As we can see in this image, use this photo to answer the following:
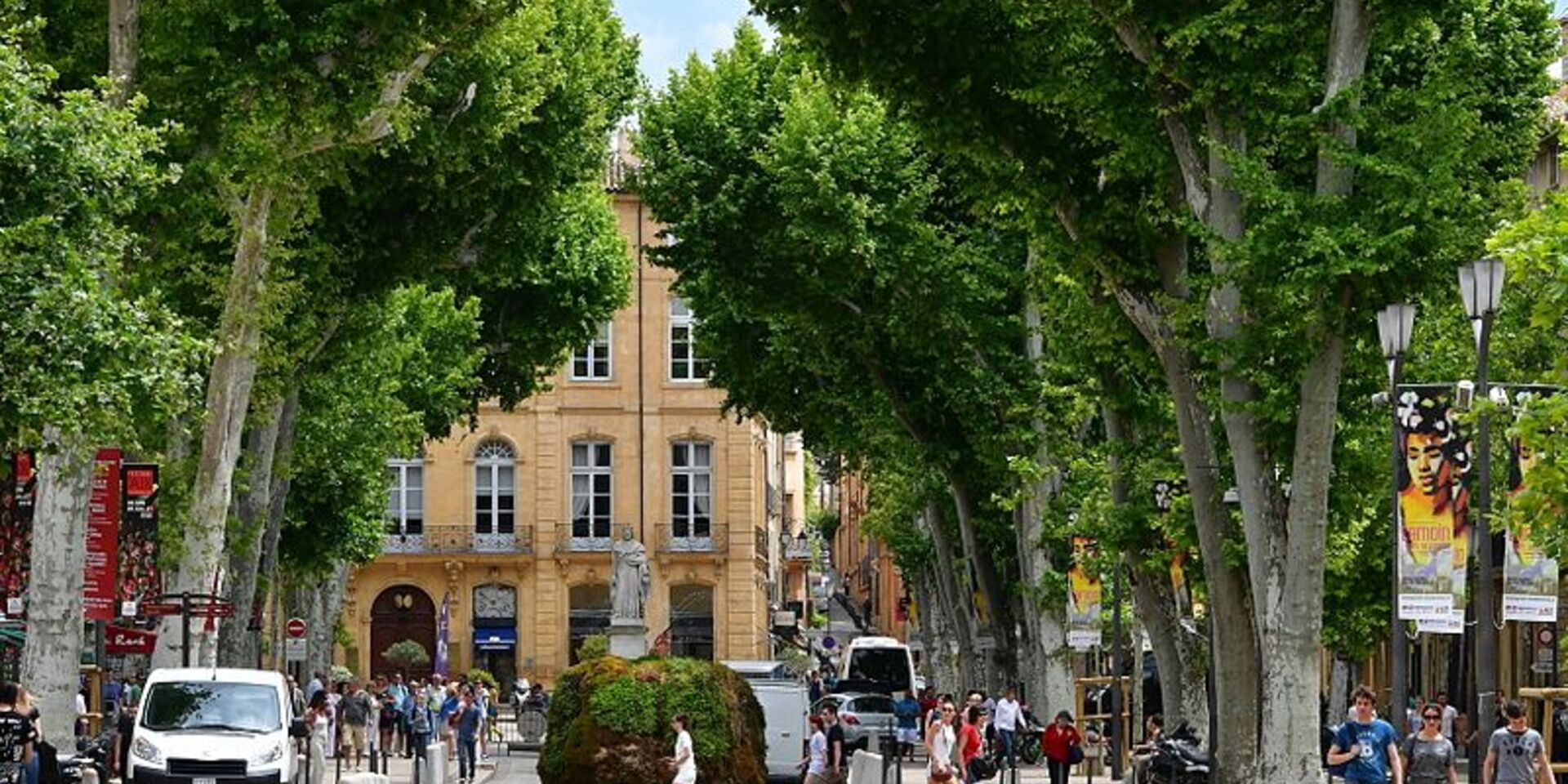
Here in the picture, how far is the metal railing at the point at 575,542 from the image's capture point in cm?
9150

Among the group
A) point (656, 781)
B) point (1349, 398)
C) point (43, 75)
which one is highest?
point (43, 75)

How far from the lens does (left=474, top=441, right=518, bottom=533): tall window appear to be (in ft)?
303

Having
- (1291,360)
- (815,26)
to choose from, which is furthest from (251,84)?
(1291,360)

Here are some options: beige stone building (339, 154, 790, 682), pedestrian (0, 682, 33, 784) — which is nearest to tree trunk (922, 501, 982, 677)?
beige stone building (339, 154, 790, 682)

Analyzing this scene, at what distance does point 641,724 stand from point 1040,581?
17951 mm

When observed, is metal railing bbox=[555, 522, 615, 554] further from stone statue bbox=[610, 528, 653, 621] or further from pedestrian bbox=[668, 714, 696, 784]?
pedestrian bbox=[668, 714, 696, 784]

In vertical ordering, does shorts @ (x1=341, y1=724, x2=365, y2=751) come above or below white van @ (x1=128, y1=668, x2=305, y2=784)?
below

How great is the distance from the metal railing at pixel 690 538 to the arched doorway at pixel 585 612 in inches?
87.1

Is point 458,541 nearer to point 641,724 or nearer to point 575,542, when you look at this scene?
point 575,542

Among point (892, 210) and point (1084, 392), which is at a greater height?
point (892, 210)

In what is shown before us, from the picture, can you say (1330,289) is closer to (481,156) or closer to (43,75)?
(43,75)

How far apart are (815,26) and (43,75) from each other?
7.86 metres

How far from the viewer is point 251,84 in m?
31.7

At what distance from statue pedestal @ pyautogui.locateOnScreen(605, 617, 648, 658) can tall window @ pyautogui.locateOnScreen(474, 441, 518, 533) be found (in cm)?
4362
